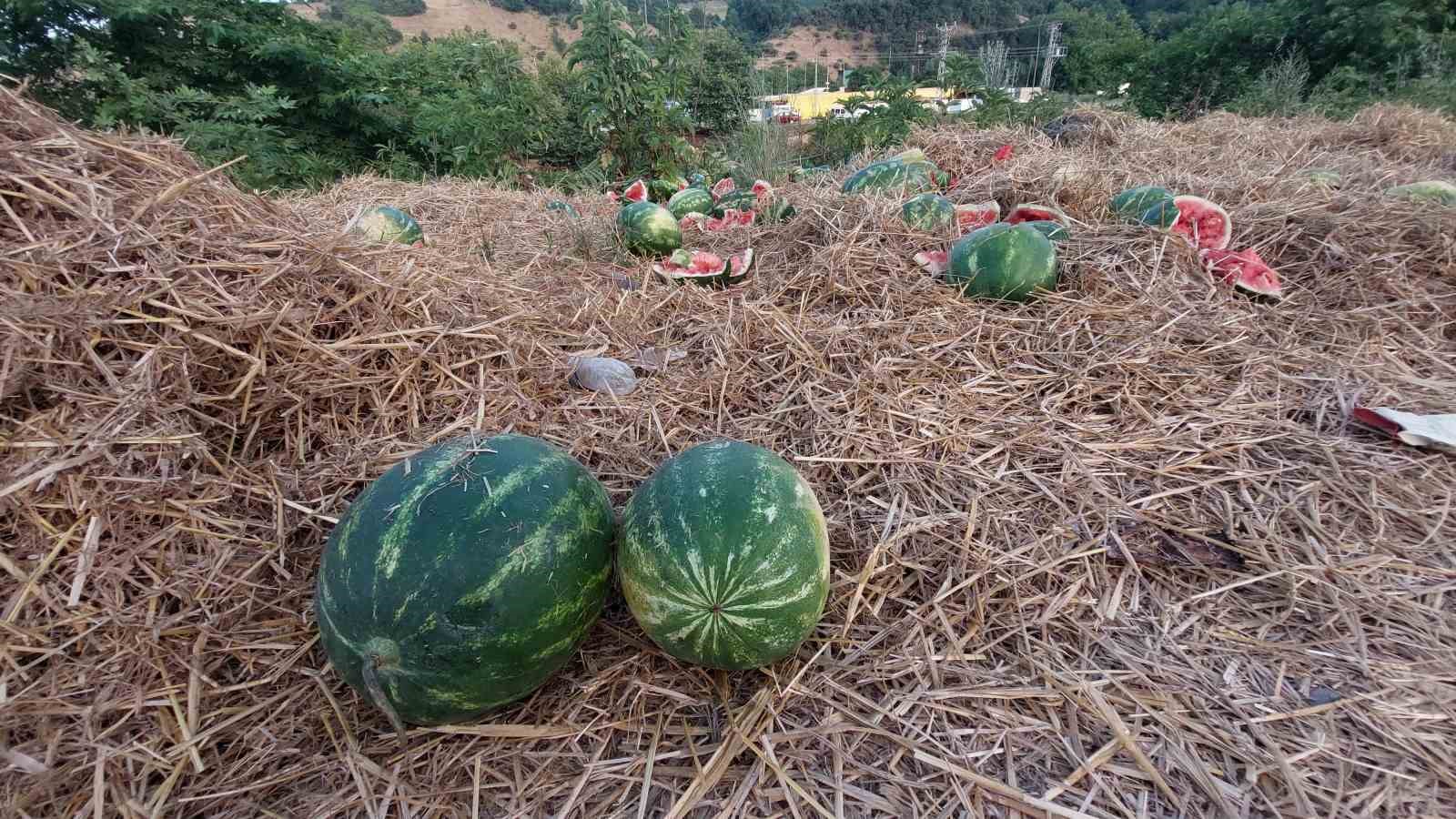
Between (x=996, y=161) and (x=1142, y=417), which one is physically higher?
(x=996, y=161)

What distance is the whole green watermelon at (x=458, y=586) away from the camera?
1.42 m

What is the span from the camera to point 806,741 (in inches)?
60.6

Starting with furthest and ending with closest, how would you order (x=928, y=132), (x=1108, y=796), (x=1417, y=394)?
(x=928, y=132) → (x=1417, y=394) → (x=1108, y=796)

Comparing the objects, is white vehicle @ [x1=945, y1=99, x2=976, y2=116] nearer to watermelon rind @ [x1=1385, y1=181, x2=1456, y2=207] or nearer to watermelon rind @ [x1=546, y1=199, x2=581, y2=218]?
→ watermelon rind @ [x1=1385, y1=181, x2=1456, y2=207]

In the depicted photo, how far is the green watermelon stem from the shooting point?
137cm

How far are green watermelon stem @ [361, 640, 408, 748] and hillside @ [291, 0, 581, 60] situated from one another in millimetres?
46213

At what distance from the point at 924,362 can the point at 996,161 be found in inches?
164

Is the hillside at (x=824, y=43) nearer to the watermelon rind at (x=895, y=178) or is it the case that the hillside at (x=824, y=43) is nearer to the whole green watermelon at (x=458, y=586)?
the watermelon rind at (x=895, y=178)

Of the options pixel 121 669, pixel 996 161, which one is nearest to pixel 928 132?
pixel 996 161

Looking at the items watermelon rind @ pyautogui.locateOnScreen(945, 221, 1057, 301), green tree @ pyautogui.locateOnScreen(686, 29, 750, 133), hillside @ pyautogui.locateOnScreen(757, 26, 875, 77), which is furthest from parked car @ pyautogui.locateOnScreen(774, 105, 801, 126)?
hillside @ pyautogui.locateOnScreen(757, 26, 875, 77)

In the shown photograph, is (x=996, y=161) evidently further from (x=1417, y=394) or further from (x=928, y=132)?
(x=1417, y=394)

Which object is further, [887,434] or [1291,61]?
[1291,61]

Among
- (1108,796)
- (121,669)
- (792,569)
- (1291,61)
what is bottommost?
(1108,796)

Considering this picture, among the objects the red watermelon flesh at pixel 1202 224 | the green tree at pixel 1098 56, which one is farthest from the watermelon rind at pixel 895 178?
the green tree at pixel 1098 56
